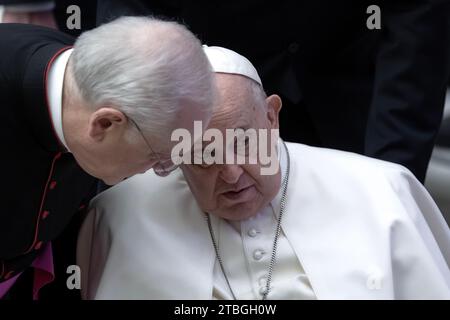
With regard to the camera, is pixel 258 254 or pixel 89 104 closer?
pixel 89 104

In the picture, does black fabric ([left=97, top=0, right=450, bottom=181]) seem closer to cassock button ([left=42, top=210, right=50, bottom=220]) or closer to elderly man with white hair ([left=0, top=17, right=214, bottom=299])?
elderly man with white hair ([left=0, top=17, right=214, bottom=299])

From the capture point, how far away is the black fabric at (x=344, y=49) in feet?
12.2

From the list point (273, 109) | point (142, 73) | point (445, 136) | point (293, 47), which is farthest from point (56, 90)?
point (445, 136)

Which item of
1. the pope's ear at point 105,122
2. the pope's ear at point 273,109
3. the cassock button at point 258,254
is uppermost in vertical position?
the pope's ear at point 105,122

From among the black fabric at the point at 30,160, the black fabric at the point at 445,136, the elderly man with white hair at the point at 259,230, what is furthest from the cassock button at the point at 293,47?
the black fabric at the point at 445,136

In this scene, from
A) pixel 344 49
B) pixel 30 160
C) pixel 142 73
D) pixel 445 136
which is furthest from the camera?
pixel 445 136

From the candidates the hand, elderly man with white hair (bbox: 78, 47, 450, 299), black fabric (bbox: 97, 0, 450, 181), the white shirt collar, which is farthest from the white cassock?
the hand

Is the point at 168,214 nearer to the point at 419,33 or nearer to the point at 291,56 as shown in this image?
the point at 291,56

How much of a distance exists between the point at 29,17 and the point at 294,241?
153 centimetres

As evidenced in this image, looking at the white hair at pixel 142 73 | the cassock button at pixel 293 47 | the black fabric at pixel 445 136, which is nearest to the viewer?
the white hair at pixel 142 73

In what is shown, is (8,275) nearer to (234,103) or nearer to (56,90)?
(56,90)

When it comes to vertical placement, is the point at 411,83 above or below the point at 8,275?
above

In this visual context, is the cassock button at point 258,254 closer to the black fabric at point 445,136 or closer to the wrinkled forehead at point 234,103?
the wrinkled forehead at point 234,103

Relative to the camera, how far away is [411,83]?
147 inches
